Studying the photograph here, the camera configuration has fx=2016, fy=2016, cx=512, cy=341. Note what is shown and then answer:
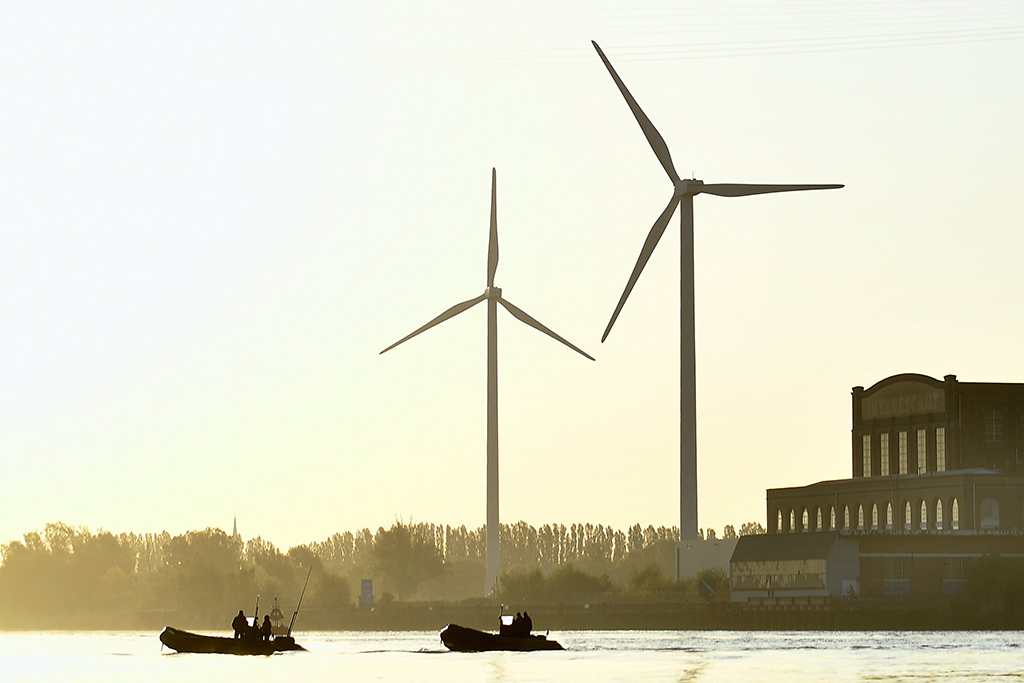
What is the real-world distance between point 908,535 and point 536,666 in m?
71.5

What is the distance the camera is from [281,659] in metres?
130

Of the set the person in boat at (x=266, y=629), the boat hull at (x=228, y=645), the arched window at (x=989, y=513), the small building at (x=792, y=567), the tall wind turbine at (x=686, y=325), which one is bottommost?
the boat hull at (x=228, y=645)

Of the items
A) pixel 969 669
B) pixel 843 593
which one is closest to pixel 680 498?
pixel 843 593

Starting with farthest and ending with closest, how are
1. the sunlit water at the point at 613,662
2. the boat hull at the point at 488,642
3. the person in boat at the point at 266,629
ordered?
the person in boat at the point at 266,629
the boat hull at the point at 488,642
the sunlit water at the point at 613,662

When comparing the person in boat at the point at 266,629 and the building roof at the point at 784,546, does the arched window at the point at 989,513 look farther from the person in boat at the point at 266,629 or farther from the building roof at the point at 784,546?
the person in boat at the point at 266,629

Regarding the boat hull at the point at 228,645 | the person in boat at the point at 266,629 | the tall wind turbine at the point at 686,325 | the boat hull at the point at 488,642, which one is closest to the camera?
the boat hull at the point at 488,642

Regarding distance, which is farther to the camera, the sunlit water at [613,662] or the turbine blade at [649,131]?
the turbine blade at [649,131]

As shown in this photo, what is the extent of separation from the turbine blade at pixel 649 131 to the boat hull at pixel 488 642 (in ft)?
184

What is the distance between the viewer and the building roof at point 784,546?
586ft

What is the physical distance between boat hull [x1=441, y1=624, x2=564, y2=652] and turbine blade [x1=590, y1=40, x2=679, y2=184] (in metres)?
56.0

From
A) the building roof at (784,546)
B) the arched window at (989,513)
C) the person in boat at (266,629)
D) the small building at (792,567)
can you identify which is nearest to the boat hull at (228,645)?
the person in boat at (266,629)

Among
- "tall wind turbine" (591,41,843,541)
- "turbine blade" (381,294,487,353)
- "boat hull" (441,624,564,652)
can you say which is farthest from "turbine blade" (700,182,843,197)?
"boat hull" (441,624,564,652)

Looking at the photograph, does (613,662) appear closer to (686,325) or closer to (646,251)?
(646,251)

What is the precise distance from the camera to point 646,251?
172625mm
